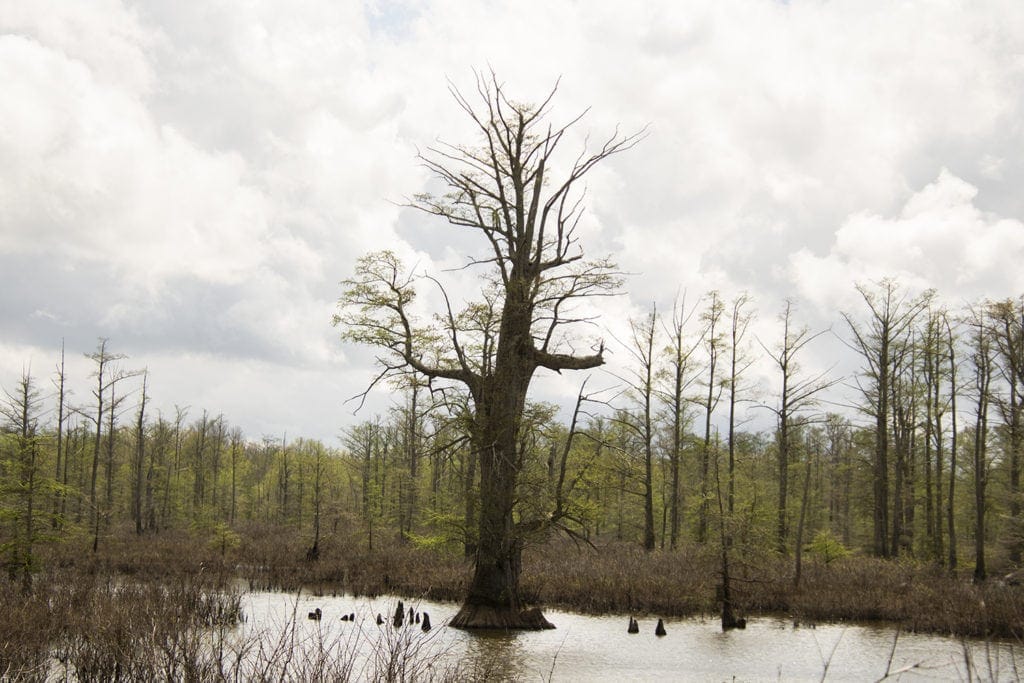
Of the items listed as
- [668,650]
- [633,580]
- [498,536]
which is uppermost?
[498,536]

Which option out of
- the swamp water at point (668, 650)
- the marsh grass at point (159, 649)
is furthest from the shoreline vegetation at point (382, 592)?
the swamp water at point (668, 650)

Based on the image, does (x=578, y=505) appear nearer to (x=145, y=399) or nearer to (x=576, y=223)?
(x=576, y=223)

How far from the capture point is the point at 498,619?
14109mm

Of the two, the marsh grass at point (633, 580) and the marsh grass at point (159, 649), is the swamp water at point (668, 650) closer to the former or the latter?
the marsh grass at point (159, 649)

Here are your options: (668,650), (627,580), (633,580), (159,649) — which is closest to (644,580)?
(633,580)

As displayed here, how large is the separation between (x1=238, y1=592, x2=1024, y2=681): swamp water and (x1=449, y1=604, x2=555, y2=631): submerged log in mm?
368

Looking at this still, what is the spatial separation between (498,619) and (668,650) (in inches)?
128

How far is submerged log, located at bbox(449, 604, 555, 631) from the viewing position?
14023 millimetres

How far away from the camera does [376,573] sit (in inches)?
874

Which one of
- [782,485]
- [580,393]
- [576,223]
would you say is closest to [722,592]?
[580,393]

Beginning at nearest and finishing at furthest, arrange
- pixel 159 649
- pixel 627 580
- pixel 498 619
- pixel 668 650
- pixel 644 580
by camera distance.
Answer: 1. pixel 159 649
2. pixel 668 650
3. pixel 498 619
4. pixel 627 580
5. pixel 644 580

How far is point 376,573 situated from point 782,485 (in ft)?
50.8

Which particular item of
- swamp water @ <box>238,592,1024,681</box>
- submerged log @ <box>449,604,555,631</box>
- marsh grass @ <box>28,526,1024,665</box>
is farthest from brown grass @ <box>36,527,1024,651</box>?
submerged log @ <box>449,604,555,631</box>

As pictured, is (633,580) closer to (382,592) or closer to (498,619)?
(498,619)
